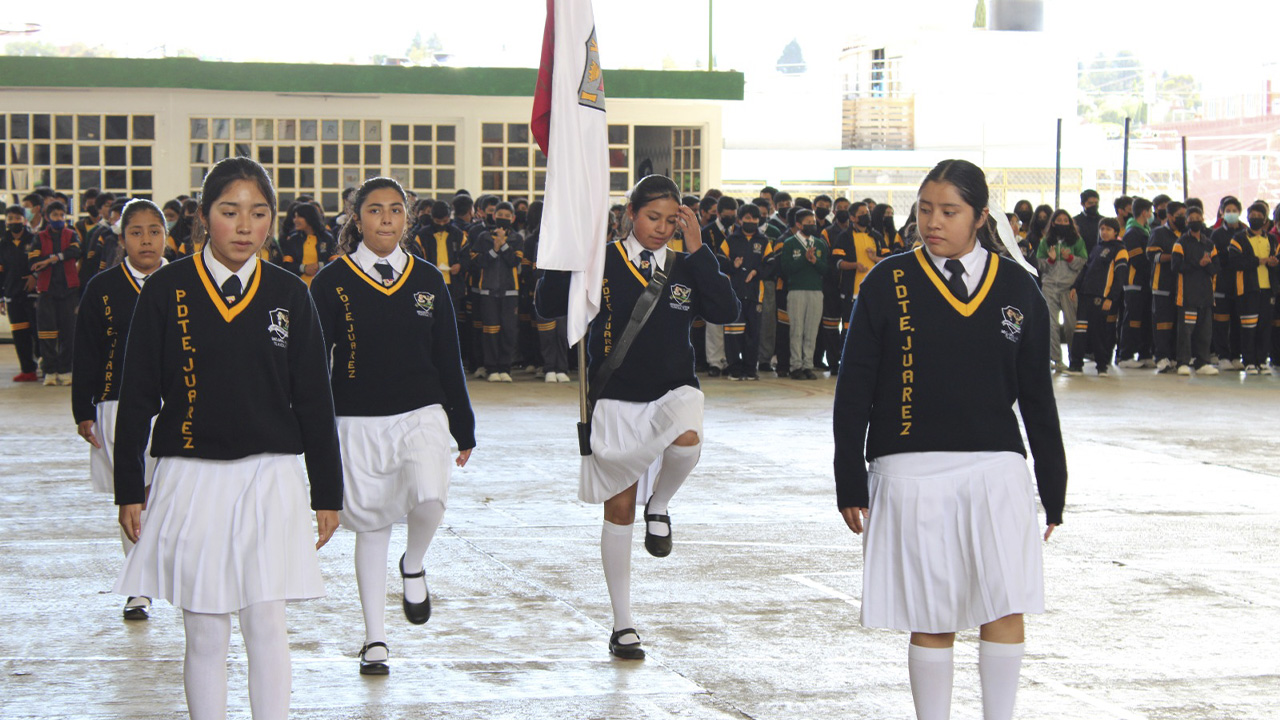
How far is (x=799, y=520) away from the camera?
8.38 meters

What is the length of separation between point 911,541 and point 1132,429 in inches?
365

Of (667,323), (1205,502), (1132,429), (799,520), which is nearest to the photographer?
(667,323)

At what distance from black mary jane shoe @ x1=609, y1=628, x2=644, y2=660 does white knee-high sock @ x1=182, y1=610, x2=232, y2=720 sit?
188 cm

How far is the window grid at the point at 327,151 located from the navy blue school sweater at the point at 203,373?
61.2 feet

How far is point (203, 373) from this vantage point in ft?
12.9

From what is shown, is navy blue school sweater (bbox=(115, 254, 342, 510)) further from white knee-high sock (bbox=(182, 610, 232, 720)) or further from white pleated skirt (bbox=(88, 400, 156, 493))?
white pleated skirt (bbox=(88, 400, 156, 493))

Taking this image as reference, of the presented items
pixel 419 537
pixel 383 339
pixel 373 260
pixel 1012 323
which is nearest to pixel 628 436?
pixel 419 537

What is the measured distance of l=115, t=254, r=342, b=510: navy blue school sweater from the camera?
3902 mm

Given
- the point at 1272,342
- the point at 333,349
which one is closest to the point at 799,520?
the point at 333,349

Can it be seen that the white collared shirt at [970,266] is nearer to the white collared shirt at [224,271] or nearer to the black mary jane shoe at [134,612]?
the white collared shirt at [224,271]

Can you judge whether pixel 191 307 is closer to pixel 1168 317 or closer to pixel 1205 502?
pixel 1205 502

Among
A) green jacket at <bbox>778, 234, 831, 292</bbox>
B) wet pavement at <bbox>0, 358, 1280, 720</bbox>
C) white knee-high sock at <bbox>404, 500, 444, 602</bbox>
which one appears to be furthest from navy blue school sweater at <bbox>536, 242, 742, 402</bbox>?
green jacket at <bbox>778, 234, 831, 292</bbox>

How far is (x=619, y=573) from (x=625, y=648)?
291mm

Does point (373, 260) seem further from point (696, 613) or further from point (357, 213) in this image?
point (696, 613)
